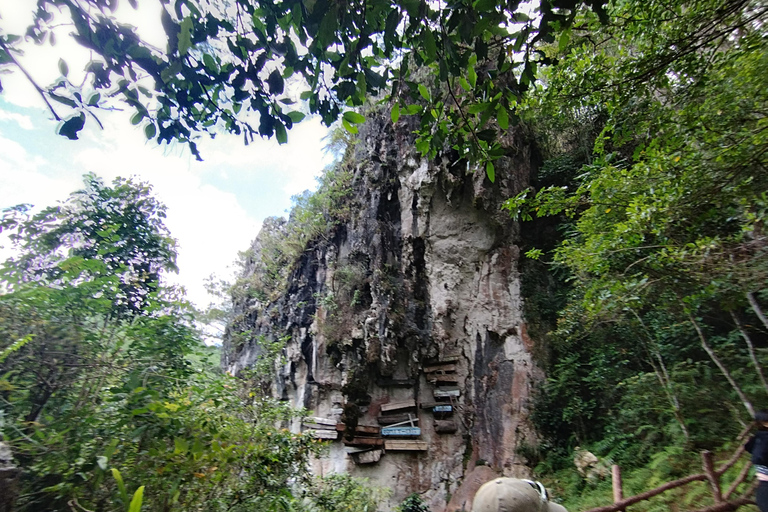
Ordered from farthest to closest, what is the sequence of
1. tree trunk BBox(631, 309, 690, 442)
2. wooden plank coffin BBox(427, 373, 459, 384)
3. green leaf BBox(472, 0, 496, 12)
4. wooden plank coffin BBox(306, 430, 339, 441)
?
wooden plank coffin BBox(306, 430, 339, 441), wooden plank coffin BBox(427, 373, 459, 384), tree trunk BBox(631, 309, 690, 442), green leaf BBox(472, 0, 496, 12)

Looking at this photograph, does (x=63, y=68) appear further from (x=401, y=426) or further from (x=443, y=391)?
(x=401, y=426)

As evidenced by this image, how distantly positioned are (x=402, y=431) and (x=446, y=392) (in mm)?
1164

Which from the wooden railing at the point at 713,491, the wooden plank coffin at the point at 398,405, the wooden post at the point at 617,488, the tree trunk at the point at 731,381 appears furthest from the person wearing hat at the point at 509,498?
the wooden plank coffin at the point at 398,405

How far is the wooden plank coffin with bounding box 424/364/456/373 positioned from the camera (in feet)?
24.5

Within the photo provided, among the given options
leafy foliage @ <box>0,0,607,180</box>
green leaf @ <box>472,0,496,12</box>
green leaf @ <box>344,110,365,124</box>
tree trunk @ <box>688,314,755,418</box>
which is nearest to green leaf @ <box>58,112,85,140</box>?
leafy foliage @ <box>0,0,607,180</box>

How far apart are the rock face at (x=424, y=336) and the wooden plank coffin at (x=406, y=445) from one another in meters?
0.02

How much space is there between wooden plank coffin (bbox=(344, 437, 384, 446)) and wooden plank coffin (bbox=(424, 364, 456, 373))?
166 cm

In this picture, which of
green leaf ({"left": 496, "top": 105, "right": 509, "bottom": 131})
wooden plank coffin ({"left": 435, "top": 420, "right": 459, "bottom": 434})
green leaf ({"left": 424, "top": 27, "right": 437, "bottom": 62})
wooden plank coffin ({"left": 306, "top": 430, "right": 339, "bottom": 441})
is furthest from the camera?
wooden plank coffin ({"left": 306, "top": 430, "right": 339, "bottom": 441})

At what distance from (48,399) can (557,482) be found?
20.2 ft


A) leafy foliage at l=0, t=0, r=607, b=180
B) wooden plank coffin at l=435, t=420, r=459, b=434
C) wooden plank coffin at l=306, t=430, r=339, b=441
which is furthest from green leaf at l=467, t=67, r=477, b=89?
wooden plank coffin at l=306, t=430, r=339, b=441

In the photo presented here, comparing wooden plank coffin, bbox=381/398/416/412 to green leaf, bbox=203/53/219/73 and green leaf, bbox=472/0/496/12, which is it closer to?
green leaf, bbox=203/53/219/73

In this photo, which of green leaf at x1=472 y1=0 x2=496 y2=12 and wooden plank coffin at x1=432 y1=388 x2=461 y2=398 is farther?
wooden plank coffin at x1=432 y1=388 x2=461 y2=398

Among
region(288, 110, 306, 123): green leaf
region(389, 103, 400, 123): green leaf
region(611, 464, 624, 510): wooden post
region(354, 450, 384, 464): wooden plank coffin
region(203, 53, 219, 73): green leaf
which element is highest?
region(203, 53, 219, 73): green leaf

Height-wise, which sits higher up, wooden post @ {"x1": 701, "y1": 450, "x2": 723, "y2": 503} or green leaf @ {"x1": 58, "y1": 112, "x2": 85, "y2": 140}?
green leaf @ {"x1": 58, "y1": 112, "x2": 85, "y2": 140}
